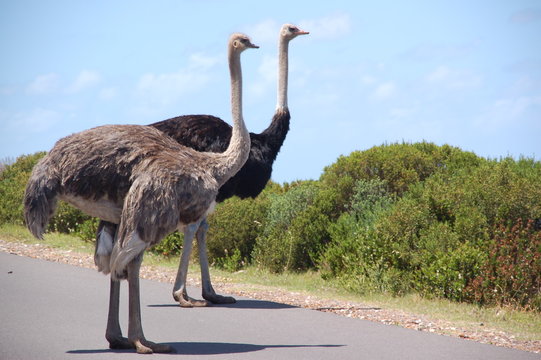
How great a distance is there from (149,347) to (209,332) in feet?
4.15

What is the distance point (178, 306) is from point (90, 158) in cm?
313

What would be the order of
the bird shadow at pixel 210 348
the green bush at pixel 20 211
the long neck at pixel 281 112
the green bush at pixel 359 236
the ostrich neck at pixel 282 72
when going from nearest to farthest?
the bird shadow at pixel 210 348
the long neck at pixel 281 112
the ostrich neck at pixel 282 72
the green bush at pixel 359 236
the green bush at pixel 20 211

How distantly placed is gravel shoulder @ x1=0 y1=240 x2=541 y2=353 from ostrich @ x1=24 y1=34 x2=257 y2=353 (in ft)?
9.33

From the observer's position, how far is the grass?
934 cm

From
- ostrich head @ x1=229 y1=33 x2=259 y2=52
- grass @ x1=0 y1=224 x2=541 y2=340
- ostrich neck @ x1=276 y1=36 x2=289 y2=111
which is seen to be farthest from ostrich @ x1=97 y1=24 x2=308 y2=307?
ostrich head @ x1=229 y1=33 x2=259 y2=52

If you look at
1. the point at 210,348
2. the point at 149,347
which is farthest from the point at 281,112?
the point at 149,347

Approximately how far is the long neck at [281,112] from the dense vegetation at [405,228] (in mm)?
2133

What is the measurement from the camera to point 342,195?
47.8 ft

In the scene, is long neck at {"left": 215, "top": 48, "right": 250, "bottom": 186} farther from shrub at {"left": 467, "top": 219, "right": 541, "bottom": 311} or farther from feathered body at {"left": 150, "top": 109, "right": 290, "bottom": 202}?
shrub at {"left": 467, "top": 219, "right": 541, "bottom": 311}

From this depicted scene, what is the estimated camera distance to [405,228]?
12023 mm

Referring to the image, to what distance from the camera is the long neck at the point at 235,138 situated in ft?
24.6

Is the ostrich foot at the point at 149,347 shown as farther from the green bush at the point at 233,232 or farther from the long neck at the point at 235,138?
the green bush at the point at 233,232

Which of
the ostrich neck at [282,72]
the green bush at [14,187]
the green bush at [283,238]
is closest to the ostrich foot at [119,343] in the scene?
the ostrich neck at [282,72]

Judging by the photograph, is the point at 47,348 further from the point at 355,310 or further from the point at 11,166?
the point at 11,166
